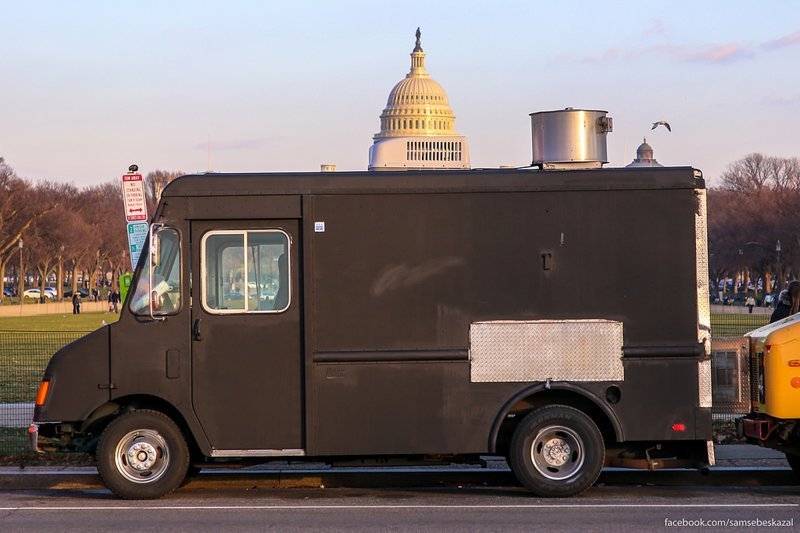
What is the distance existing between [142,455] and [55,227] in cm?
7778

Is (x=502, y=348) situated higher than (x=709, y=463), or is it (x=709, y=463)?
(x=502, y=348)

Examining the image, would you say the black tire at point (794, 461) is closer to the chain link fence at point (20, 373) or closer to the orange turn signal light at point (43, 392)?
the orange turn signal light at point (43, 392)

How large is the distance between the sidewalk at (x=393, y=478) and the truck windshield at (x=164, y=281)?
177cm

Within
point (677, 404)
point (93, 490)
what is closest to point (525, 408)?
point (677, 404)

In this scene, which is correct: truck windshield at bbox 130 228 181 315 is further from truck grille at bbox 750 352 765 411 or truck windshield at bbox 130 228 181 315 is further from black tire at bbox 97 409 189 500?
truck grille at bbox 750 352 765 411

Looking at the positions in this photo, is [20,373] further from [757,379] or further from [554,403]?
[757,379]

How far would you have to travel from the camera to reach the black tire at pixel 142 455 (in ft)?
35.2

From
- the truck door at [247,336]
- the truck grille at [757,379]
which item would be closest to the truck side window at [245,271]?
the truck door at [247,336]

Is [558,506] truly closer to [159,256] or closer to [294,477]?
[294,477]

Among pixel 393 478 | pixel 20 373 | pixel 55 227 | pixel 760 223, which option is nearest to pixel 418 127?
pixel 760 223

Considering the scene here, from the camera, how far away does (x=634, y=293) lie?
10773 millimetres

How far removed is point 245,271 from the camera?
35.5 ft

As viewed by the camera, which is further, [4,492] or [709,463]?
[4,492]

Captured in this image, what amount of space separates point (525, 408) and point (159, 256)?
3409 mm
